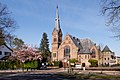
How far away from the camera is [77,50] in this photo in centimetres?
9431

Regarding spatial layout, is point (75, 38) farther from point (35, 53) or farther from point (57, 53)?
point (35, 53)

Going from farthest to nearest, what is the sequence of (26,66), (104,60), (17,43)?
1. (17,43)
2. (104,60)
3. (26,66)

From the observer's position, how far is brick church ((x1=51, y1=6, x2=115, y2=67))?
93625mm

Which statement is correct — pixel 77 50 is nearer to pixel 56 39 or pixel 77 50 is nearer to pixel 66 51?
pixel 66 51

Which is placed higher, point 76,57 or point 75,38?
point 75,38

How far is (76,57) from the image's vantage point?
94.5m

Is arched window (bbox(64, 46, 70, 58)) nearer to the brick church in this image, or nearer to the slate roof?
the brick church

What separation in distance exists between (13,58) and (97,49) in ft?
129

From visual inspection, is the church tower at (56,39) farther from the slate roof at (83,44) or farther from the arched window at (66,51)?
the slate roof at (83,44)

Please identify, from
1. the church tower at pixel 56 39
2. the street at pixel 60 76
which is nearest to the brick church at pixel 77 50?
the church tower at pixel 56 39

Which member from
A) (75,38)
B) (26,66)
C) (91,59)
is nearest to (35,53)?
(26,66)

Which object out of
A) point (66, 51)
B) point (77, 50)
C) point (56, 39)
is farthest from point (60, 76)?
point (56, 39)

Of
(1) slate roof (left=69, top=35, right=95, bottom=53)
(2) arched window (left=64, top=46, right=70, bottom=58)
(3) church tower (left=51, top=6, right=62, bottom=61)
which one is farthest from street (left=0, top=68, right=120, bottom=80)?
(3) church tower (left=51, top=6, right=62, bottom=61)

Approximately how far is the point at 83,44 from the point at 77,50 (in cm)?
554
